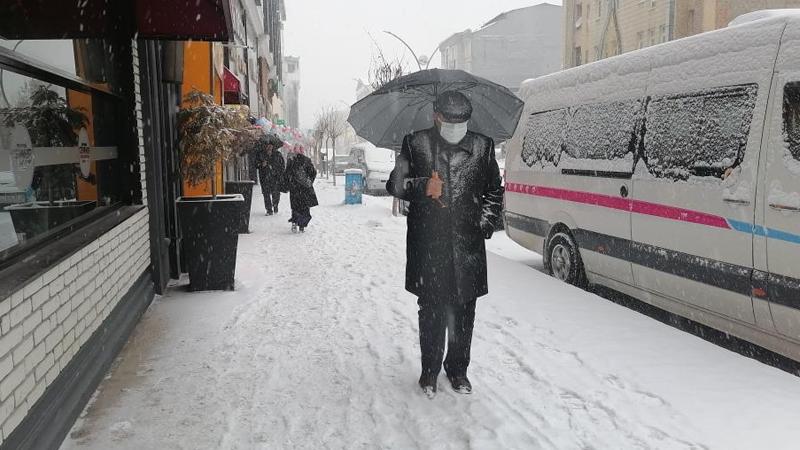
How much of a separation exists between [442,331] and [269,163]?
38.1 feet

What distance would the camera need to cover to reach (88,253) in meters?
4.31

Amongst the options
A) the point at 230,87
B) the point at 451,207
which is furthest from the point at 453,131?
the point at 230,87

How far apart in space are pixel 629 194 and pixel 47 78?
5.07 m

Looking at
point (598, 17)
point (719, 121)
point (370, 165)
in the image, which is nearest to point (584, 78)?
point (719, 121)

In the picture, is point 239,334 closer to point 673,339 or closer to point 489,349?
point 489,349

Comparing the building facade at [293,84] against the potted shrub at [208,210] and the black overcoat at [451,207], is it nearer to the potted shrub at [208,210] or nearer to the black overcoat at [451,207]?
the potted shrub at [208,210]

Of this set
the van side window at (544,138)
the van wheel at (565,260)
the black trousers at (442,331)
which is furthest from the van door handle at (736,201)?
the van side window at (544,138)

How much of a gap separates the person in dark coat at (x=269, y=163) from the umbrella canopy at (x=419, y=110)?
1005 centimetres

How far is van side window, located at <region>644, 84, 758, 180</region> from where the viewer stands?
5137 millimetres

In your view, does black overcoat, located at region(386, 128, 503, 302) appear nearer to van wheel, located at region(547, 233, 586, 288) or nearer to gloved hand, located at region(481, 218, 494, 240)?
gloved hand, located at region(481, 218, 494, 240)

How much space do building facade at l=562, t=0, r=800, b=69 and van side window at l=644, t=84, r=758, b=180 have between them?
920 inches

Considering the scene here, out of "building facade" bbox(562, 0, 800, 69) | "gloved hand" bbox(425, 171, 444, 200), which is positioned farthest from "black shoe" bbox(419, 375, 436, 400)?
"building facade" bbox(562, 0, 800, 69)

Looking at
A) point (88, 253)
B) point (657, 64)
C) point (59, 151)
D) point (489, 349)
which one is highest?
point (657, 64)

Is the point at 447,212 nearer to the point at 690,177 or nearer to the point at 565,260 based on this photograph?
the point at 690,177
